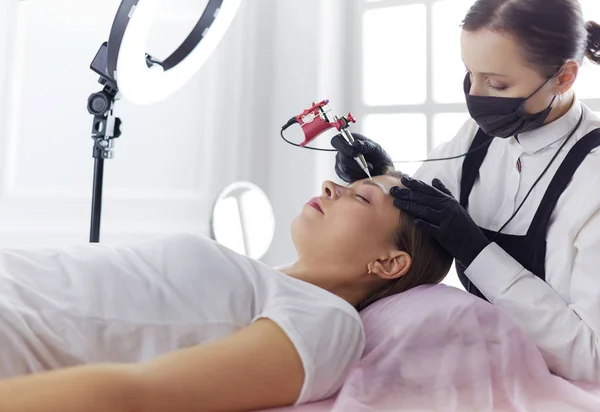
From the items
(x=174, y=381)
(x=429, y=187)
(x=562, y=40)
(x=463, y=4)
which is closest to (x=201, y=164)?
(x=463, y=4)

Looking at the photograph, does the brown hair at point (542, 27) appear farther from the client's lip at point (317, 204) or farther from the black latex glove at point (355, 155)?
the client's lip at point (317, 204)

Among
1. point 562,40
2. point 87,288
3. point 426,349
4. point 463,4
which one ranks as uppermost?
point 463,4

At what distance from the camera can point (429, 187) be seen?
1319mm

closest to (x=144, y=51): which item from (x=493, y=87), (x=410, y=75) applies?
Answer: (x=493, y=87)

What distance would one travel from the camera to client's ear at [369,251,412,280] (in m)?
1.29

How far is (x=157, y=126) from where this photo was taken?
2.44m

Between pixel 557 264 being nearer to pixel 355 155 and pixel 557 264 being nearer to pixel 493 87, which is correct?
pixel 493 87

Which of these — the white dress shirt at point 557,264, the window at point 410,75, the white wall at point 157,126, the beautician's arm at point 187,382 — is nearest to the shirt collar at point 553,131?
the white dress shirt at point 557,264

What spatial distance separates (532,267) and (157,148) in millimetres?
1560

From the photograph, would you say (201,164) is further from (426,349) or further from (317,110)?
(426,349)

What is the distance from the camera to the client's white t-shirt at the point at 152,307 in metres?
0.95

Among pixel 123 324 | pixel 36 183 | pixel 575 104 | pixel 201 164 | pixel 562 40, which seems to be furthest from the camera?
pixel 201 164

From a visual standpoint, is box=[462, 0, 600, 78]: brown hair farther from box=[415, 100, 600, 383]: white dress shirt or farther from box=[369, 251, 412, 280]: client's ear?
box=[369, 251, 412, 280]: client's ear

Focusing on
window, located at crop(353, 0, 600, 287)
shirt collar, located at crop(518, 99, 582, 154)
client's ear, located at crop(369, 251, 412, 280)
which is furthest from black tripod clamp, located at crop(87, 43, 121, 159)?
window, located at crop(353, 0, 600, 287)
